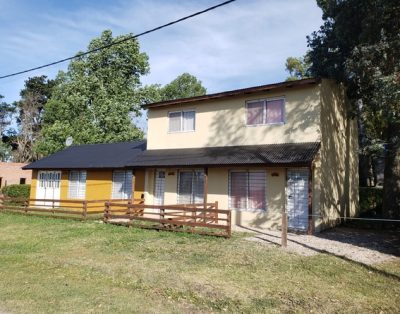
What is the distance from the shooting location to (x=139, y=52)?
45.1 meters

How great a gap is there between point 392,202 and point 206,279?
1261 cm

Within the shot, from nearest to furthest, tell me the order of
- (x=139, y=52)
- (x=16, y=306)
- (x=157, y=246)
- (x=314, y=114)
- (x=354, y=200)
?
(x=16, y=306), (x=157, y=246), (x=314, y=114), (x=354, y=200), (x=139, y=52)

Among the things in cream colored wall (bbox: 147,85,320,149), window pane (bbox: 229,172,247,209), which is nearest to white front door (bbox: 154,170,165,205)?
cream colored wall (bbox: 147,85,320,149)

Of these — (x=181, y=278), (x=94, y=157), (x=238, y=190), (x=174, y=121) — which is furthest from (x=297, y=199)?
(x=94, y=157)

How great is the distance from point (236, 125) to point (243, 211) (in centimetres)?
393

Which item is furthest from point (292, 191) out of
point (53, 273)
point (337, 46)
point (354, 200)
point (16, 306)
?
point (16, 306)

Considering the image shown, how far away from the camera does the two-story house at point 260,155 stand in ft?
52.9

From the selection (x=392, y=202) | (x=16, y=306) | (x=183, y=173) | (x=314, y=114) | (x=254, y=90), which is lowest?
(x=16, y=306)

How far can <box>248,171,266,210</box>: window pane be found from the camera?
56.0ft

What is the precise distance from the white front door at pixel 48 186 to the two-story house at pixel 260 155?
719 cm

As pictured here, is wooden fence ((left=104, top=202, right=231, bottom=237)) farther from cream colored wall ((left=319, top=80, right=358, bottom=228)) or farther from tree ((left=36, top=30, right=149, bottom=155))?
tree ((left=36, top=30, right=149, bottom=155))

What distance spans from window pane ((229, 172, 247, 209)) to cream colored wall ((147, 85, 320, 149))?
1.53 metres

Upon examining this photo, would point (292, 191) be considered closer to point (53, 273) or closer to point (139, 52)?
point (53, 273)

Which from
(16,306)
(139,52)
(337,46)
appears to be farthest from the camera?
(139,52)
